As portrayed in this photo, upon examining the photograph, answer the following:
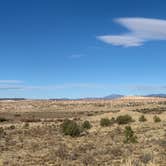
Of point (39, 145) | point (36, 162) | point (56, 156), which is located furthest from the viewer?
point (39, 145)

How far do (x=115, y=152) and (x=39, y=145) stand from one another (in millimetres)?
8686

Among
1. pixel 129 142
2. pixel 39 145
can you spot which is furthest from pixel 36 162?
pixel 129 142

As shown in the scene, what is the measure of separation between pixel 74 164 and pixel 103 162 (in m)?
1.67

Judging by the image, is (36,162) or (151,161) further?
(36,162)


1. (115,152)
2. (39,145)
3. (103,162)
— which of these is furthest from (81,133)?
(103,162)

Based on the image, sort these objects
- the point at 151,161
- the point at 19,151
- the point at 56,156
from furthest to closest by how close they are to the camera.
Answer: the point at 19,151 → the point at 56,156 → the point at 151,161

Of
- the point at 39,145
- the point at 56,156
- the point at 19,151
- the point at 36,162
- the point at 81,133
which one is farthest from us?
the point at 81,133

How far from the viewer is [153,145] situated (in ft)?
90.7

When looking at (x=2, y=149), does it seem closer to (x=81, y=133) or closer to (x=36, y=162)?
(x=36, y=162)

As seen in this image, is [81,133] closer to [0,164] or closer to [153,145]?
[153,145]

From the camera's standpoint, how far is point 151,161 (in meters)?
19.8

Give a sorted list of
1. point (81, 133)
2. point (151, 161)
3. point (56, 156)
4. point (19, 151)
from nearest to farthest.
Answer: point (151, 161) → point (56, 156) → point (19, 151) → point (81, 133)

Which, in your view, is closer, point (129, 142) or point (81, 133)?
point (129, 142)

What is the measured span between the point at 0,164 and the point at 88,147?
908 cm
